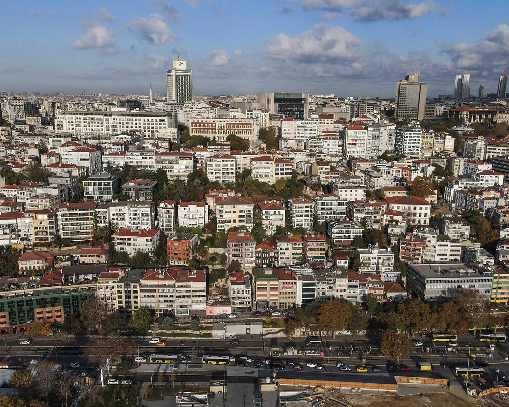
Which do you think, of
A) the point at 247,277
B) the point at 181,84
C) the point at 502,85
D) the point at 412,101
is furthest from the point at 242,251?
the point at 502,85

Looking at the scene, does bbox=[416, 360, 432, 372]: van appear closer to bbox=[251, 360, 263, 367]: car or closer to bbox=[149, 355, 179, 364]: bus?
bbox=[251, 360, 263, 367]: car

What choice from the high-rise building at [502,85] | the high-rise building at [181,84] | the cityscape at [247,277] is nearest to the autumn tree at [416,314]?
the cityscape at [247,277]

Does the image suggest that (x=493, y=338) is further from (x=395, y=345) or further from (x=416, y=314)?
(x=395, y=345)

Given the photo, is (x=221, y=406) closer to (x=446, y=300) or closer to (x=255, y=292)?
(x=255, y=292)

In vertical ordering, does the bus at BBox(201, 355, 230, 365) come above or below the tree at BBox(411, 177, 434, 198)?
below

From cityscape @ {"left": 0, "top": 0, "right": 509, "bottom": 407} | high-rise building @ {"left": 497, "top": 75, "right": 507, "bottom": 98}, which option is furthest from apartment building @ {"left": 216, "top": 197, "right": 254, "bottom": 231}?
high-rise building @ {"left": 497, "top": 75, "right": 507, "bottom": 98}

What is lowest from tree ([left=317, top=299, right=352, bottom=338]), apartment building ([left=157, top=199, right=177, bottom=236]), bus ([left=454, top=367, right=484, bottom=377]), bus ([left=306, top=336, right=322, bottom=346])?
bus ([left=454, top=367, right=484, bottom=377])

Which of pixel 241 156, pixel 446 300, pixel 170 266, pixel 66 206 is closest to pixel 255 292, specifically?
pixel 170 266

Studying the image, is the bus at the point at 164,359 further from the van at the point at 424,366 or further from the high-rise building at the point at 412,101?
the high-rise building at the point at 412,101
